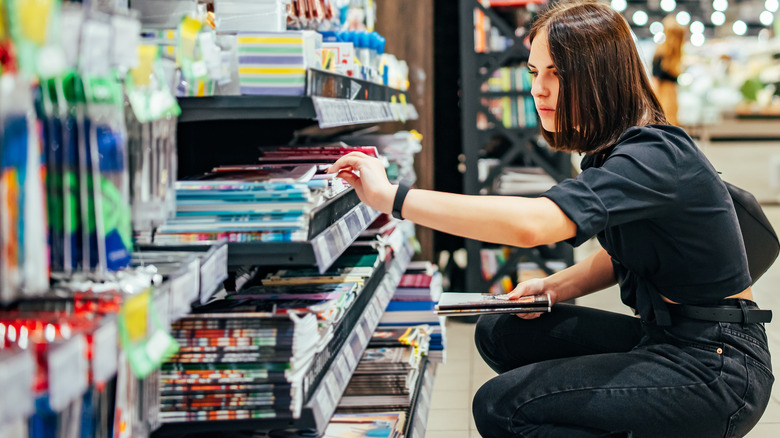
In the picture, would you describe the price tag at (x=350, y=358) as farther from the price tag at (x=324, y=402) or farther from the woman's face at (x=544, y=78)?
the woman's face at (x=544, y=78)

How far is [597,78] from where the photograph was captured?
5.92 feet

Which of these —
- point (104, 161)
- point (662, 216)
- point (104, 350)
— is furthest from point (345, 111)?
point (104, 350)

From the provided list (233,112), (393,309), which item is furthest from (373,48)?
(233,112)

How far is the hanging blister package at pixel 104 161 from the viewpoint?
3.35 feet

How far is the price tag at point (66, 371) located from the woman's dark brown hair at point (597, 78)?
127 cm

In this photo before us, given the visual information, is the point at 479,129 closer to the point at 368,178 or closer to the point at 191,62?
the point at 368,178

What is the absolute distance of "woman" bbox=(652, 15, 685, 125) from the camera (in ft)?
26.1

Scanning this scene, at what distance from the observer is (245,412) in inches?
57.2

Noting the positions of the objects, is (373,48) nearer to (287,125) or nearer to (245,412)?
(287,125)

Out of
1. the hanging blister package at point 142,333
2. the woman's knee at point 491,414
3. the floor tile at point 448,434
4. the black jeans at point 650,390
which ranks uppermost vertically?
the hanging blister package at point 142,333

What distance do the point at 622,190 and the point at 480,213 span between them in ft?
0.95

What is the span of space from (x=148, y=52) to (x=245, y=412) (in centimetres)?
67

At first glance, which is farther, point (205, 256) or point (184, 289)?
point (205, 256)

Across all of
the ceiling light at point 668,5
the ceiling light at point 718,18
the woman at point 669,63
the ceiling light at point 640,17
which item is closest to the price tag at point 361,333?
the woman at point 669,63
